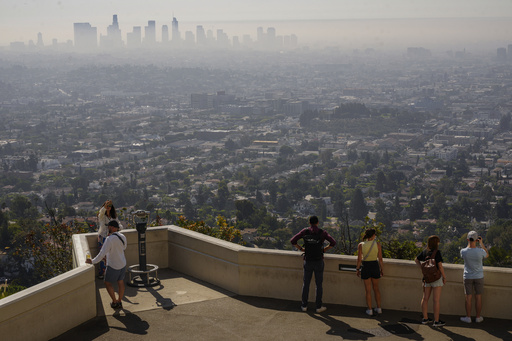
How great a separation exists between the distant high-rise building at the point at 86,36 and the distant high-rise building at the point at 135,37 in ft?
38.4

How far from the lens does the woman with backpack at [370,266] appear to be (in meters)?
5.89

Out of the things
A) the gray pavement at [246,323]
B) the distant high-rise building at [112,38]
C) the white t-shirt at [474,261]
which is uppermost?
the distant high-rise building at [112,38]

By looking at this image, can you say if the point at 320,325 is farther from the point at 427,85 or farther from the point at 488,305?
the point at 427,85

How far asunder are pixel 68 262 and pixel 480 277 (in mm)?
5391

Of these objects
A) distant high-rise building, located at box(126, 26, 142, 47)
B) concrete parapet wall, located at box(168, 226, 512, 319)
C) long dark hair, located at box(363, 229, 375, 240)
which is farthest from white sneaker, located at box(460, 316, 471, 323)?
distant high-rise building, located at box(126, 26, 142, 47)

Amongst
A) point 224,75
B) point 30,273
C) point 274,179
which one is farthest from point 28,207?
point 224,75

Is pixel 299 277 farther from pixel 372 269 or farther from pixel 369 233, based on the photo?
pixel 369 233

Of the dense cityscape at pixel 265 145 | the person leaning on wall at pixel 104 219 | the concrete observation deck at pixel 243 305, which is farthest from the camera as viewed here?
the dense cityscape at pixel 265 145

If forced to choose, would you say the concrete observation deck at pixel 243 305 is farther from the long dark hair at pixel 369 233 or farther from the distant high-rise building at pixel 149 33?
the distant high-rise building at pixel 149 33

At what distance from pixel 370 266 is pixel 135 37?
19824cm

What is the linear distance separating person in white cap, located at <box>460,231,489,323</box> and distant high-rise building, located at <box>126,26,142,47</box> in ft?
648

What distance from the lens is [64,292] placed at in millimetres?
5539

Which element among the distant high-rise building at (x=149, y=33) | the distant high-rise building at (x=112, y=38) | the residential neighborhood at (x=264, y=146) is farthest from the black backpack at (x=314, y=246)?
the distant high-rise building at (x=149, y=33)

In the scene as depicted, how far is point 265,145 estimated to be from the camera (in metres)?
85.6
